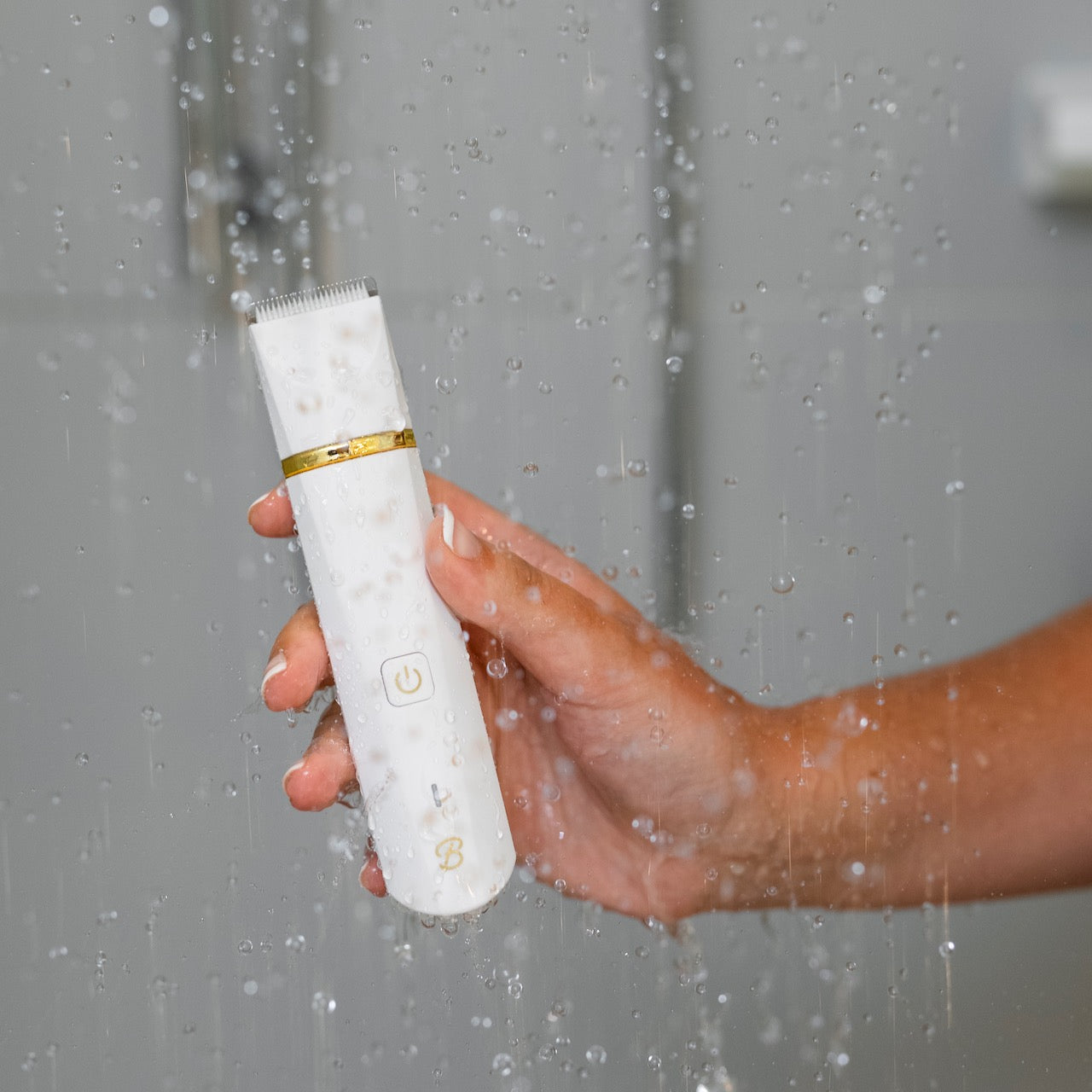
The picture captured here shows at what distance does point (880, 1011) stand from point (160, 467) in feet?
1.68

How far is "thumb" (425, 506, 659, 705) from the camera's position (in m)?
0.38

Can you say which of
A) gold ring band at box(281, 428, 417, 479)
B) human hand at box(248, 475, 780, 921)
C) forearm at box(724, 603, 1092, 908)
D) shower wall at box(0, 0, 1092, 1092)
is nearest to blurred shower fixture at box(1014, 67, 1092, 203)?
shower wall at box(0, 0, 1092, 1092)

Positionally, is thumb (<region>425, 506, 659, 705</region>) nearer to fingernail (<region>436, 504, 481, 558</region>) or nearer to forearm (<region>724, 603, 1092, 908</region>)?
fingernail (<region>436, 504, 481, 558</region>)

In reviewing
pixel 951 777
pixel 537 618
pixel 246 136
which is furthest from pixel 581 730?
pixel 246 136

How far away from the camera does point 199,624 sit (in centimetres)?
64

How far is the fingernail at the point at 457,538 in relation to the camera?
0.38 m

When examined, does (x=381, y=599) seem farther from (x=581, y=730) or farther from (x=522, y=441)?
(x=522, y=441)

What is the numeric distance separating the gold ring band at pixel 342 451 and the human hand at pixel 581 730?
31mm

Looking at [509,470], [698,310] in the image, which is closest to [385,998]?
[509,470]

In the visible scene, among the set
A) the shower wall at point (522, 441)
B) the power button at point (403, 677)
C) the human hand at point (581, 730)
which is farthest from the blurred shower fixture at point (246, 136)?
the power button at point (403, 677)

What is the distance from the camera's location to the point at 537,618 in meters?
0.42

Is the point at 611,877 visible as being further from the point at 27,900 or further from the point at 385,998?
the point at 27,900

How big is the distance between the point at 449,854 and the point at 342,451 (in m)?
0.13

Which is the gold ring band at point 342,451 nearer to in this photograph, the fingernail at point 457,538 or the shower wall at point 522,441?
the fingernail at point 457,538
